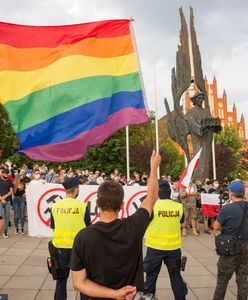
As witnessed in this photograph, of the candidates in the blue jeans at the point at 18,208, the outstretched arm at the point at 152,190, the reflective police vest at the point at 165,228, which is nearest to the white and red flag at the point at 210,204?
the blue jeans at the point at 18,208

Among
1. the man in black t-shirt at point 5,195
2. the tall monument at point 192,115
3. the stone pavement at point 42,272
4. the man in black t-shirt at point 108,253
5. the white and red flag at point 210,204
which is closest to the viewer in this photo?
the man in black t-shirt at point 108,253

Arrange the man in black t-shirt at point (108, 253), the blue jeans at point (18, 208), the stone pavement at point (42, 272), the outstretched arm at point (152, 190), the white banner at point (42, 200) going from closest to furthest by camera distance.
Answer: the man in black t-shirt at point (108, 253)
the outstretched arm at point (152, 190)
the stone pavement at point (42, 272)
the white banner at point (42, 200)
the blue jeans at point (18, 208)

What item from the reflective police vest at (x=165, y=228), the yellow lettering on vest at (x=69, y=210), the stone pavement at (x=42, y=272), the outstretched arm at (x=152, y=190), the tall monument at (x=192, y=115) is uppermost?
the tall monument at (x=192, y=115)

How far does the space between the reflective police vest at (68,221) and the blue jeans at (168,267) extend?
3.32 ft

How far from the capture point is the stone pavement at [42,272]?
6137 millimetres

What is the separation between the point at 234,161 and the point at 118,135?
41.1 ft

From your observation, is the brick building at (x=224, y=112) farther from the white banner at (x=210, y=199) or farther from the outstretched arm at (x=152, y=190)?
the outstretched arm at (x=152, y=190)

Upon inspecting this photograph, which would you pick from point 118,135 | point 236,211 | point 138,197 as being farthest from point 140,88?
point 118,135

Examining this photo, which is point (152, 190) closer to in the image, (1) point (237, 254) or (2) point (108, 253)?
(2) point (108, 253)

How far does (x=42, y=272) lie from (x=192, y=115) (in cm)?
1177

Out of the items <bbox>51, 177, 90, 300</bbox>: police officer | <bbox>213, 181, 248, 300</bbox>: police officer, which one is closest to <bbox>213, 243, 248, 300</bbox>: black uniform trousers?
<bbox>213, 181, 248, 300</bbox>: police officer

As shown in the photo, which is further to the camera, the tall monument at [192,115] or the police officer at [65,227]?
the tall monument at [192,115]

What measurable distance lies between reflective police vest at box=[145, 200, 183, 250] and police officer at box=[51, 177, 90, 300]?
894mm

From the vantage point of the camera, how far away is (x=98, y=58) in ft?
18.0
